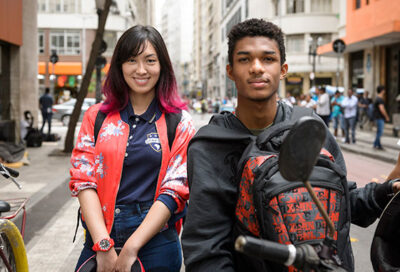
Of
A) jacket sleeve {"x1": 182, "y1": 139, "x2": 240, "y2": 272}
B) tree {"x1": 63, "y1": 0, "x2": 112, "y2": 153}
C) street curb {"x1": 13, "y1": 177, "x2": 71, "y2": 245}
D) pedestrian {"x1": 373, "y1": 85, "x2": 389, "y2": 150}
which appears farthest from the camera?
pedestrian {"x1": 373, "y1": 85, "x2": 389, "y2": 150}

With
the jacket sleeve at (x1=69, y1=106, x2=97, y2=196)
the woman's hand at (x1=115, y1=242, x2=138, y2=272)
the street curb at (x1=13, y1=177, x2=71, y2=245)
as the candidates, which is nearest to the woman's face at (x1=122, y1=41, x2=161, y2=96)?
the jacket sleeve at (x1=69, y1=106, x2=97, y2=196)

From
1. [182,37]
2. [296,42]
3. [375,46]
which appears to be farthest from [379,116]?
[182,37]

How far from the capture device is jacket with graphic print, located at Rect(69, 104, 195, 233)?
7.73 ft

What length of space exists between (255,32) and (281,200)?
67 cm

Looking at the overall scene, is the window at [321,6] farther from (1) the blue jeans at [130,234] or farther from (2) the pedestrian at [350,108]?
(1) the blue jeans at [130,234]

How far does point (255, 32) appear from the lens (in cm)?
184

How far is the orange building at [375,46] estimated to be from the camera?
2098 cm

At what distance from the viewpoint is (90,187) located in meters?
2.36

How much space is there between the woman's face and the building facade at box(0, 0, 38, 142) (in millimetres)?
11283

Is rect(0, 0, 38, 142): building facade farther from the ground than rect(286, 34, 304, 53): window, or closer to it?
closer to it

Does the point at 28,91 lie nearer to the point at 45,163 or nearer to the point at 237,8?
the point at 45,163

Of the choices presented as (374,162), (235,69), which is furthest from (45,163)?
(235,69)

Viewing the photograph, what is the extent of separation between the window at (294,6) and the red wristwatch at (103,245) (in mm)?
47634

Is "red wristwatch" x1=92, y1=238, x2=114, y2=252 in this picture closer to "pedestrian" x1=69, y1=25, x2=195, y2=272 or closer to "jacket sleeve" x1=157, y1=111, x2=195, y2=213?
"pedestrian" x1=69, y1=25, x2=195, y2=272
